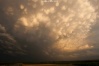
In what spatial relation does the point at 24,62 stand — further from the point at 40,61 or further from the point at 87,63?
the point at 87,63

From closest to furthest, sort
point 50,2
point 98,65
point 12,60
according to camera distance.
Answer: point 50,2 → point 98,65 → point 12,60

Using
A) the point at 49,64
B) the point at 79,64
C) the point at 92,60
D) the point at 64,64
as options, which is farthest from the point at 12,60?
the point at 92,60

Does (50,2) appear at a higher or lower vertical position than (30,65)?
higher

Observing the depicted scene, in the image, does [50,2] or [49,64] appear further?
[49,64]

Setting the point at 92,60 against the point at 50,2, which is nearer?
the point at 50,2

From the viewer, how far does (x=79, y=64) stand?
27.6 ft

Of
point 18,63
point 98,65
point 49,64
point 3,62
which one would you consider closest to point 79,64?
point 98,65

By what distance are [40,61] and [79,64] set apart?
201cm

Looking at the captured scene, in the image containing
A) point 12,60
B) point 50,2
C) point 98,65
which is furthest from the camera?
point 12,60

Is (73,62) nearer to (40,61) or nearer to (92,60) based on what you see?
(92,60)

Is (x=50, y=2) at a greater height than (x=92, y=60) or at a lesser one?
greater

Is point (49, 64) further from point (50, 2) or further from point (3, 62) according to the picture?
point (50, 2)

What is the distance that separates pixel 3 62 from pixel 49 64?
2383mm

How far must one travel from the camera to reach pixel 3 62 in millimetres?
8609
